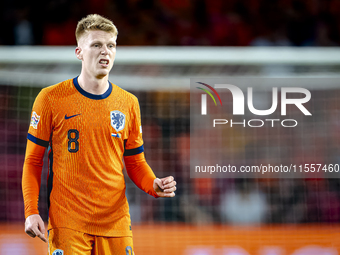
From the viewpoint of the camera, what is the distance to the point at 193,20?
6.21 metres

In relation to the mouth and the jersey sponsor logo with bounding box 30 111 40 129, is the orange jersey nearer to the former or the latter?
the jersey sponsor logo with bounding box 30 111 40 129

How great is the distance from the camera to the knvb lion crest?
180cm

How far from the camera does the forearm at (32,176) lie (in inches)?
66.1

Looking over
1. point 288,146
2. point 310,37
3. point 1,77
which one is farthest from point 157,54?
point 310,37

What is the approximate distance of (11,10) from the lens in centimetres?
583

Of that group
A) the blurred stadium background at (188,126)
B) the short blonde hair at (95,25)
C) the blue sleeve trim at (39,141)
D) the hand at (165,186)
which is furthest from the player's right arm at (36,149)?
the blurred stadium background at (188,126)

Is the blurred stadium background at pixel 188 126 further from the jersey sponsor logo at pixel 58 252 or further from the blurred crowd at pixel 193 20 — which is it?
the jersey sponsor logo at pixel 58 252

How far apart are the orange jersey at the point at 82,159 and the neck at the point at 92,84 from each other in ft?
0.07

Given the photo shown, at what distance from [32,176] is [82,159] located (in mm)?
239

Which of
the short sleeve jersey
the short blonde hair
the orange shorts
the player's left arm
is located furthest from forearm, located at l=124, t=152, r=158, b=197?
the short blonde hair

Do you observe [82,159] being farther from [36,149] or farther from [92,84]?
[92,84]

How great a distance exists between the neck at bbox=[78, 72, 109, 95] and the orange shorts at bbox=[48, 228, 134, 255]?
2.14ft

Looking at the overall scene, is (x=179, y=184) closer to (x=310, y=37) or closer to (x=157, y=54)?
(x=157, y=54)

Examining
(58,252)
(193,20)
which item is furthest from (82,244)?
(193,20)
